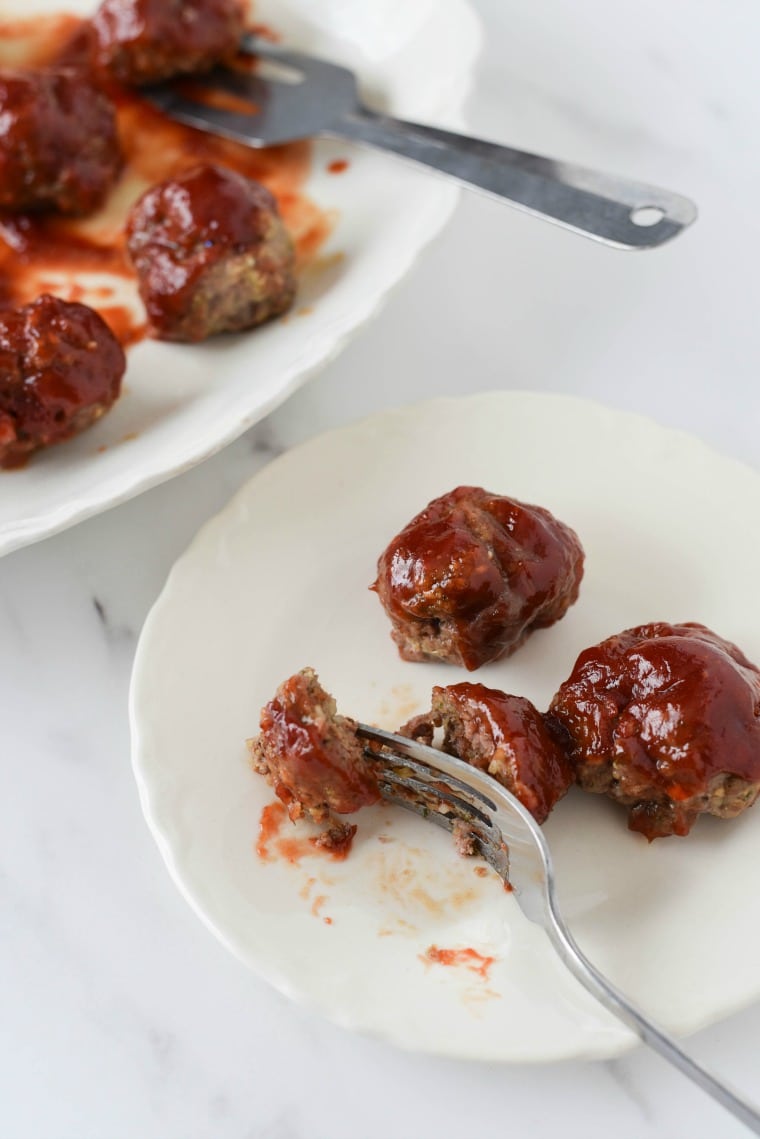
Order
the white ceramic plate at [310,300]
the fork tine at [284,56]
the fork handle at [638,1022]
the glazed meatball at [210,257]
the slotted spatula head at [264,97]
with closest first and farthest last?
the fork handle at [638,1022], the white ceramic plate at [310,300], the glazed meatball at [210,257], the slotted spatula head at [264,97], the fork tine at [284,56]

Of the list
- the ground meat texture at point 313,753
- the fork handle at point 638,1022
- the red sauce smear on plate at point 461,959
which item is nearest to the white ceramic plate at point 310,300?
the ground meat texture at point 313,753

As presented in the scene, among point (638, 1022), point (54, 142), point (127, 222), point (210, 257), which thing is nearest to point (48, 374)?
point (210, 257)

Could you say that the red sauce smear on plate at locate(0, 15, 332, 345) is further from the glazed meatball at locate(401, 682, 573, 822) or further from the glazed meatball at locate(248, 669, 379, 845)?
the glazed meatball at locate(401, 682, 573, 822)

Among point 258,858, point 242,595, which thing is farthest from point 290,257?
point 258,858

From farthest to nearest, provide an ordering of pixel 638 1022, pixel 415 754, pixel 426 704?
pixel 426 704 < pixel 415 754 < pixel 638 1022

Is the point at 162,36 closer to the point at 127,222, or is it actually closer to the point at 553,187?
the point at 127,222

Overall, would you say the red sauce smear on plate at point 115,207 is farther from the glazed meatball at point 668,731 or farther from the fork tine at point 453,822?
the glazed meatball at point 668,731
